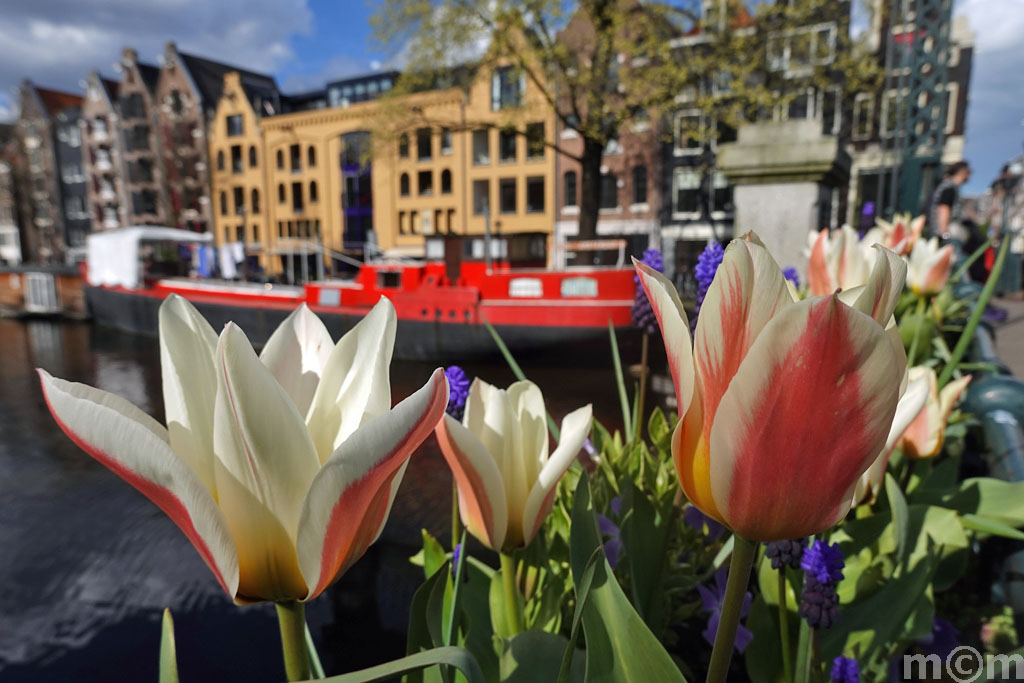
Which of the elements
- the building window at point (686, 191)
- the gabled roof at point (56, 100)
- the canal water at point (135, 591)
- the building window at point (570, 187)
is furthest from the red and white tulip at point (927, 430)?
the gabled roof at point (56, 100)

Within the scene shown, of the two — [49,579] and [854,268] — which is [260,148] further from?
[854,268]

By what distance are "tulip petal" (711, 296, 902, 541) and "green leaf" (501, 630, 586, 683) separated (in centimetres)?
30

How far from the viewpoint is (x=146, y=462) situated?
42 cm

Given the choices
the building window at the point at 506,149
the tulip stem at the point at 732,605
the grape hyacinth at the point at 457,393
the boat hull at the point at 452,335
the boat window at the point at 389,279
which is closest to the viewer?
the tulip stem at the point at 732,605

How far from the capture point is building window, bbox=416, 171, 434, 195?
1045 inches

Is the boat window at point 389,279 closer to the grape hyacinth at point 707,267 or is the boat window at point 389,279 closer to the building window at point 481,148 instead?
the grape hyacinth at point 707,267

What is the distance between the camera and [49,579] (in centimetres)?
289

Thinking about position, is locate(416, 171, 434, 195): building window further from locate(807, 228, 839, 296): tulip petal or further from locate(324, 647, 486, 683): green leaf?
locate(324, 647, 486, 683): green leaf

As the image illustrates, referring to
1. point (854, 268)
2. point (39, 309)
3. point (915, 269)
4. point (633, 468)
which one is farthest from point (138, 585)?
point (39, 309)

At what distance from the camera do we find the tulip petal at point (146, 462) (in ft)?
1.36

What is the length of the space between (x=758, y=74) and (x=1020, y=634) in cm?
1758

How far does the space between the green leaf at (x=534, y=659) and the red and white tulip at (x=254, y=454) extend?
0.26m

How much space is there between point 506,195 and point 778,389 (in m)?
25.1

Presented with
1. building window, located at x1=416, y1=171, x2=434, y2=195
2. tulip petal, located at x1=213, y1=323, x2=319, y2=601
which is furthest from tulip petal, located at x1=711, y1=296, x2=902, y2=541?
building window, located at x1=416, y1=171, x2=434, y2=195
